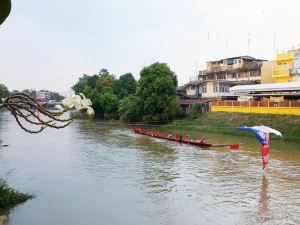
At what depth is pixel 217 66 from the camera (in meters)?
57.8

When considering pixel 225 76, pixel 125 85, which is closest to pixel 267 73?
pixel 225 76

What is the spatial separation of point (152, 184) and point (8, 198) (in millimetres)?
5721

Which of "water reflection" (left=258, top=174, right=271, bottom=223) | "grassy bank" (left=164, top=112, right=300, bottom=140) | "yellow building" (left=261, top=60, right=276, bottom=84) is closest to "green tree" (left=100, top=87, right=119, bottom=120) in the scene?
"grassy bank" (left=164, top=112, right=300, bottom=140)

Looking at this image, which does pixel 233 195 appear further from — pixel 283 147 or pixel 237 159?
pixel 283 147

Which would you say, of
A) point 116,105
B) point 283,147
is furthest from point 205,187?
point 116,105

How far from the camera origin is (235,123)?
36.2m

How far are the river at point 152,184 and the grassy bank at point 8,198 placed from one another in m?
0.32

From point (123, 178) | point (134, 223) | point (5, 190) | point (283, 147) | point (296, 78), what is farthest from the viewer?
point (296, 78)

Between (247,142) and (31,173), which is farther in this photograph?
(247,142)

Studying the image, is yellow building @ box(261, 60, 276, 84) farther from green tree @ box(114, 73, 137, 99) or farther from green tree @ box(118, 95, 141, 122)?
green tree @ box(114, 73, 137, 99)

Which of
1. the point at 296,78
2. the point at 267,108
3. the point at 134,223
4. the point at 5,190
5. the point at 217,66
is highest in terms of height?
the point at 217,66

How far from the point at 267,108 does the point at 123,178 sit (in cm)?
2226

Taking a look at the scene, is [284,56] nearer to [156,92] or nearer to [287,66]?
[287,66]

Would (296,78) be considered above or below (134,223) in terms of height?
above
